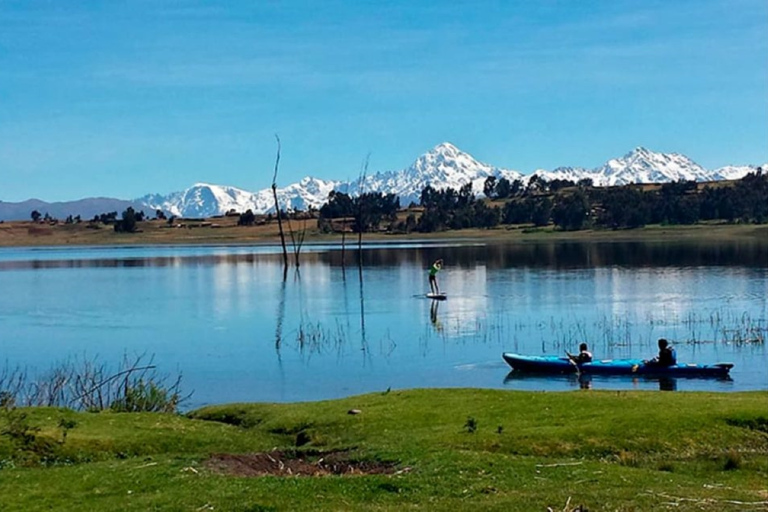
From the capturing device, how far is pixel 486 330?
45750 mm

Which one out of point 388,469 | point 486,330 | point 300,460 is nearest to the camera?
point 388,469

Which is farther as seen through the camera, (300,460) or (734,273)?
(734,273)

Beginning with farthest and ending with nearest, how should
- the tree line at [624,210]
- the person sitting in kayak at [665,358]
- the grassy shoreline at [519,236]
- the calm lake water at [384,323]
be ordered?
the tree line at [624,210] → the grassy shoreline at [519,236] → the calm lake water at [384,323] → the person sitting in kayak at [665,358]

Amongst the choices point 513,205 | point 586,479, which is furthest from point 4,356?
point 513,205

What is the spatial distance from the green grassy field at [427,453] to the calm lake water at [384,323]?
Answer: 7.77 meters

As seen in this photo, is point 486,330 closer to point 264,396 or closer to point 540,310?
point 540,310

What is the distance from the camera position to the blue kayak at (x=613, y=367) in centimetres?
3278

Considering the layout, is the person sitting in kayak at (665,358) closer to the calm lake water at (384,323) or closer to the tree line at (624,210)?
the calm lake water at (384,323)

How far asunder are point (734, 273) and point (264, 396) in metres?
51.4

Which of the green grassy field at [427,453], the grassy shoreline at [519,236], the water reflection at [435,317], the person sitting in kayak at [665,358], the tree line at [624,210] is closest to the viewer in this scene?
the green grassy field at [427,453]

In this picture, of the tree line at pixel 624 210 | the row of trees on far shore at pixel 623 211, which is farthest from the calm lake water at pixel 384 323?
the row of trees on far shore at pixel 623 211

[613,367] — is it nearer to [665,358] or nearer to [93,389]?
[665,358]

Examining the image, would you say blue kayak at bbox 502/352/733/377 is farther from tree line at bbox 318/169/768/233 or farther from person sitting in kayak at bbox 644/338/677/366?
tree line at bbox 318/169/768/233

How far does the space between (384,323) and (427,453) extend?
31260 mm
